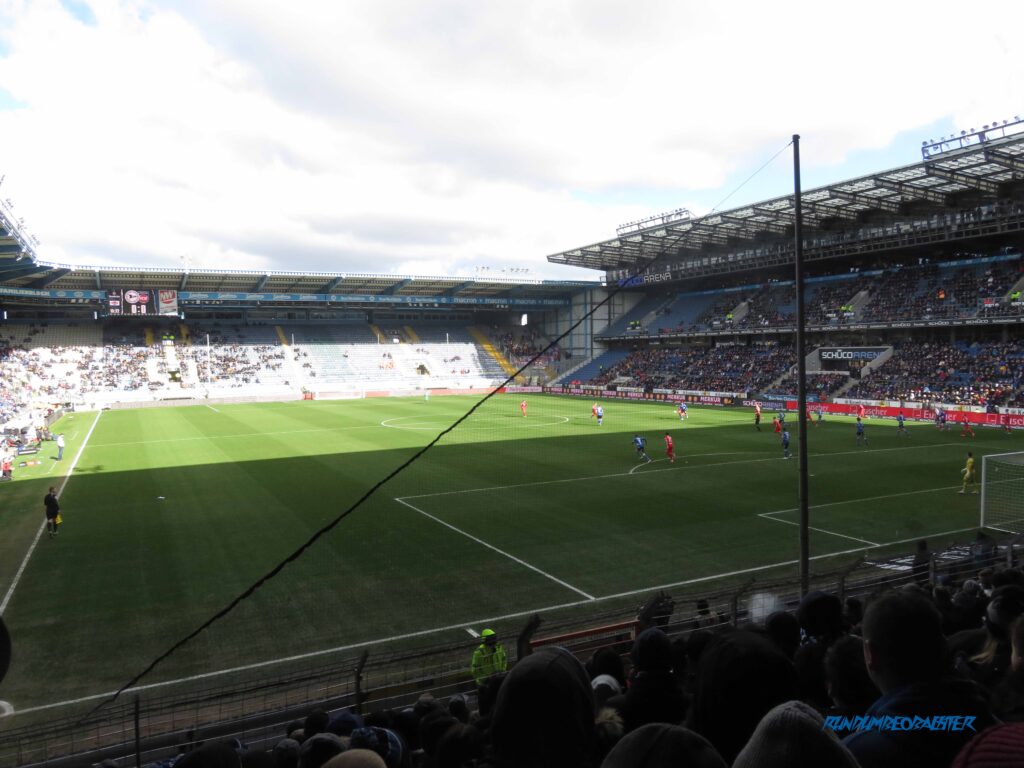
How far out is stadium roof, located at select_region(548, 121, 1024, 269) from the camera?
37906 mm

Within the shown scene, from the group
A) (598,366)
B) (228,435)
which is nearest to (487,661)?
(228,435)

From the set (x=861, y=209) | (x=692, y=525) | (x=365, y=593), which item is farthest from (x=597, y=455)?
(x=861, y=209)

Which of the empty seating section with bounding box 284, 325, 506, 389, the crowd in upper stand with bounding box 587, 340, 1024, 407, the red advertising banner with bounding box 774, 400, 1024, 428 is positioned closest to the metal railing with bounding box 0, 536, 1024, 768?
the red advertising banner with bounding box 774, 400, 1024, 428

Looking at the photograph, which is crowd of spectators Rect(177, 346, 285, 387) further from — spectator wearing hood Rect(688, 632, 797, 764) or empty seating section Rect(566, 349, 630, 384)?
spectator wearing hood Rect(688, 632, 797, 764)

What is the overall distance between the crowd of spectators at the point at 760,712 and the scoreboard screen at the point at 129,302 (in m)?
69.2

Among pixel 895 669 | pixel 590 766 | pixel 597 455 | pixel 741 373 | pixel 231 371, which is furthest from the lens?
pixel 231 371

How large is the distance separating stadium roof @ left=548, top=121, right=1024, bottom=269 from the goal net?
45.3 ft

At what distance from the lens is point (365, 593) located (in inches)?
549

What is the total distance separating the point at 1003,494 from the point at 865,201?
104ft

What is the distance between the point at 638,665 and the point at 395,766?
1.77 m

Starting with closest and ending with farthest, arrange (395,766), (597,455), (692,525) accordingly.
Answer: (395,766) < (692,525) < (597,455)

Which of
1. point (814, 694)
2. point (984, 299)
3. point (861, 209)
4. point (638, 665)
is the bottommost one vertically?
point (814, 694)

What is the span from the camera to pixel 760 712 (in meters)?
2.60

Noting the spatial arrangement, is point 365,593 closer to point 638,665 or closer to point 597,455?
point 638,665
